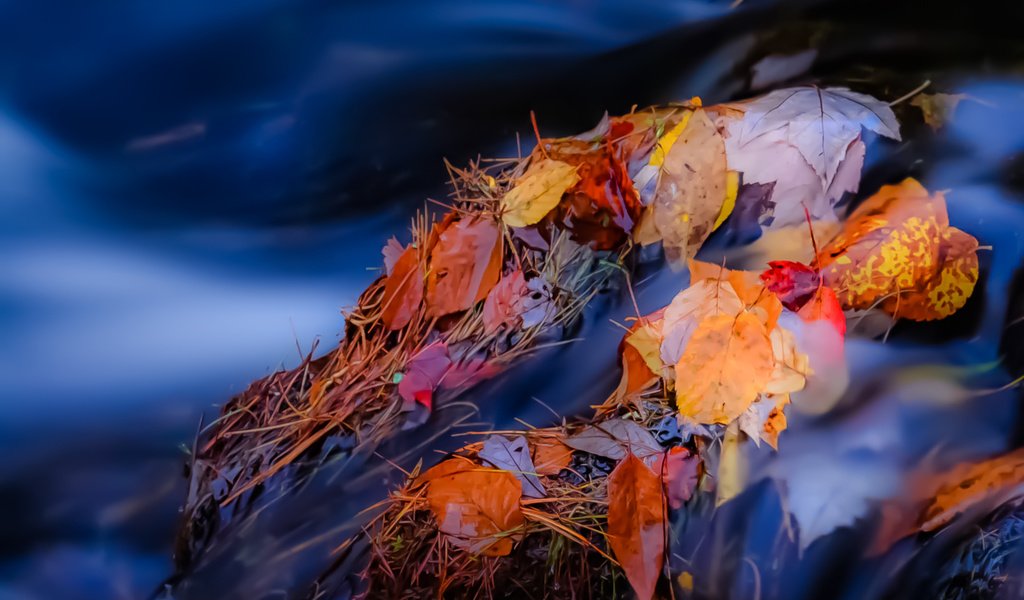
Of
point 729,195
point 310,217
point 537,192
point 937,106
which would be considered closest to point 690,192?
point 729,195

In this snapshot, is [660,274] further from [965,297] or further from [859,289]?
[965,297]

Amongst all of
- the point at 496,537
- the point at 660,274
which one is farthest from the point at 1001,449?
the point at 496,537

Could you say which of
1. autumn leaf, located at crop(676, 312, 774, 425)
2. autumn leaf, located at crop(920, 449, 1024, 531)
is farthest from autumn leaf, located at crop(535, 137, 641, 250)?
autumn leaf, located at crop(920, 449, 1024, 531)

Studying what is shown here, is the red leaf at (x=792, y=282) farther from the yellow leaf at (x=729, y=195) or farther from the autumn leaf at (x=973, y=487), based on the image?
the autumn leaf at (x=973, y=487)

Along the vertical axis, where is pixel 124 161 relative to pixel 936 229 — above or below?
above

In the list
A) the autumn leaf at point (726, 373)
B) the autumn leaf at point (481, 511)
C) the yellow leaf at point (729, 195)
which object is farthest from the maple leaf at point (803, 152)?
the autumn leaf at point (481, 511)

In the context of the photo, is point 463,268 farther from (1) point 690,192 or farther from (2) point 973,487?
(2) point 973,487

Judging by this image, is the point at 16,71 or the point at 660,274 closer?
the point at 16,71
